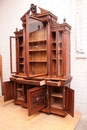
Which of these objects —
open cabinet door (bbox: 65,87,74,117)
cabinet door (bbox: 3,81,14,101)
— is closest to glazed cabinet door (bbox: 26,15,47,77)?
open cabinet door (bbox: 65,87,74,117)

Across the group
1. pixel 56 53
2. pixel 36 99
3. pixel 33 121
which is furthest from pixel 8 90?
pixel 56 53

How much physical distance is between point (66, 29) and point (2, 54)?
8.35 feet

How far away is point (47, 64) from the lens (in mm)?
2869

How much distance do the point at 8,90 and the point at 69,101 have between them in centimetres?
163

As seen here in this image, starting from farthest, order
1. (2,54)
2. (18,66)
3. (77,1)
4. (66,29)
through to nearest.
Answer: (2,54) < (18,66) < (77,1) < (66,29)

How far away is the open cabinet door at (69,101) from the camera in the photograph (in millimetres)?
2492

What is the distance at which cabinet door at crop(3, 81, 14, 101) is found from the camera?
3.24m

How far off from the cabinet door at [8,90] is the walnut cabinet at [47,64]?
0.04 m

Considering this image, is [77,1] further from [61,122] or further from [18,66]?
[61,122]

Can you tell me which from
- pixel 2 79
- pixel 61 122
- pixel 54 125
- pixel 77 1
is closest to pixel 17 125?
pixel 54 125

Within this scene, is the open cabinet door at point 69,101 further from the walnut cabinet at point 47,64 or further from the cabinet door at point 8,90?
the cabinet door at point 8,90

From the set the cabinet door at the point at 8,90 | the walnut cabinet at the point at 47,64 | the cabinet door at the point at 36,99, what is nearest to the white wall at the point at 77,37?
the walnut cabinet at the point at 47,64

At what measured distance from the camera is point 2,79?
4.38m

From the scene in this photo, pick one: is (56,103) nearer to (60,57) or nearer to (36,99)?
(36,99)
